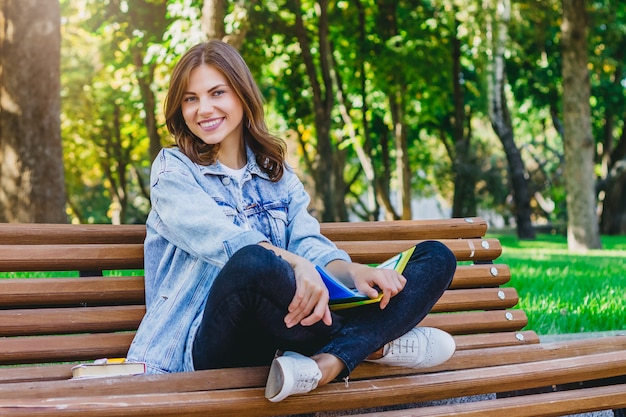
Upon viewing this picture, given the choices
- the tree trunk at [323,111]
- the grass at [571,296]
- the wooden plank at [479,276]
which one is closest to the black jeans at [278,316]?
the wooden plank at [479,276]

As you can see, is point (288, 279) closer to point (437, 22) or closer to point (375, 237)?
point (375, 237)

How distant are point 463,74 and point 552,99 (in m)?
2.27

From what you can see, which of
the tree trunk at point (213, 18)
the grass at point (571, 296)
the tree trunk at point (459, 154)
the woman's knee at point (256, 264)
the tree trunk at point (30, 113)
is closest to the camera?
the woman's knee at point (256, 264)

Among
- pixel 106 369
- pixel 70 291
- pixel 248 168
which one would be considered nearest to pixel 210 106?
pixel 248 168

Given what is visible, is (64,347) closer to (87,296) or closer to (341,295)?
(87,296)

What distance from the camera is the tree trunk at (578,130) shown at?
12859 millimetres

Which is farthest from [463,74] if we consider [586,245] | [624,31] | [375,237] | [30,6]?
[375,237]

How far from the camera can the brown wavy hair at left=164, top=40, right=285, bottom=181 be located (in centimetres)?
300

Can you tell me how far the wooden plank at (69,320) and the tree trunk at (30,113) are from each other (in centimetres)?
509

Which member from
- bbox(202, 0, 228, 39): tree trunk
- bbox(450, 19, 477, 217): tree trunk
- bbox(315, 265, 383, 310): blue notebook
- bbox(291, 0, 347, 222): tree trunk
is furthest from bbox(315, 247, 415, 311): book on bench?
bbox(450, 19, 477, 217): tree trunk

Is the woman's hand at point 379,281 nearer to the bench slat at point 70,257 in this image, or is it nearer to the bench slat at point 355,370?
the bench slat at point 355,370

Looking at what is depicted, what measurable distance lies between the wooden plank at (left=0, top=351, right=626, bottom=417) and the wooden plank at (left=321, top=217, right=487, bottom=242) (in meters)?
0.95

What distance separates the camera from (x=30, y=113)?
26.2 feet

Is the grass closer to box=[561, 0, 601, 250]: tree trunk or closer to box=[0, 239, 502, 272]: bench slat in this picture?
box=[0, 239, 502, 272]: bench slat
